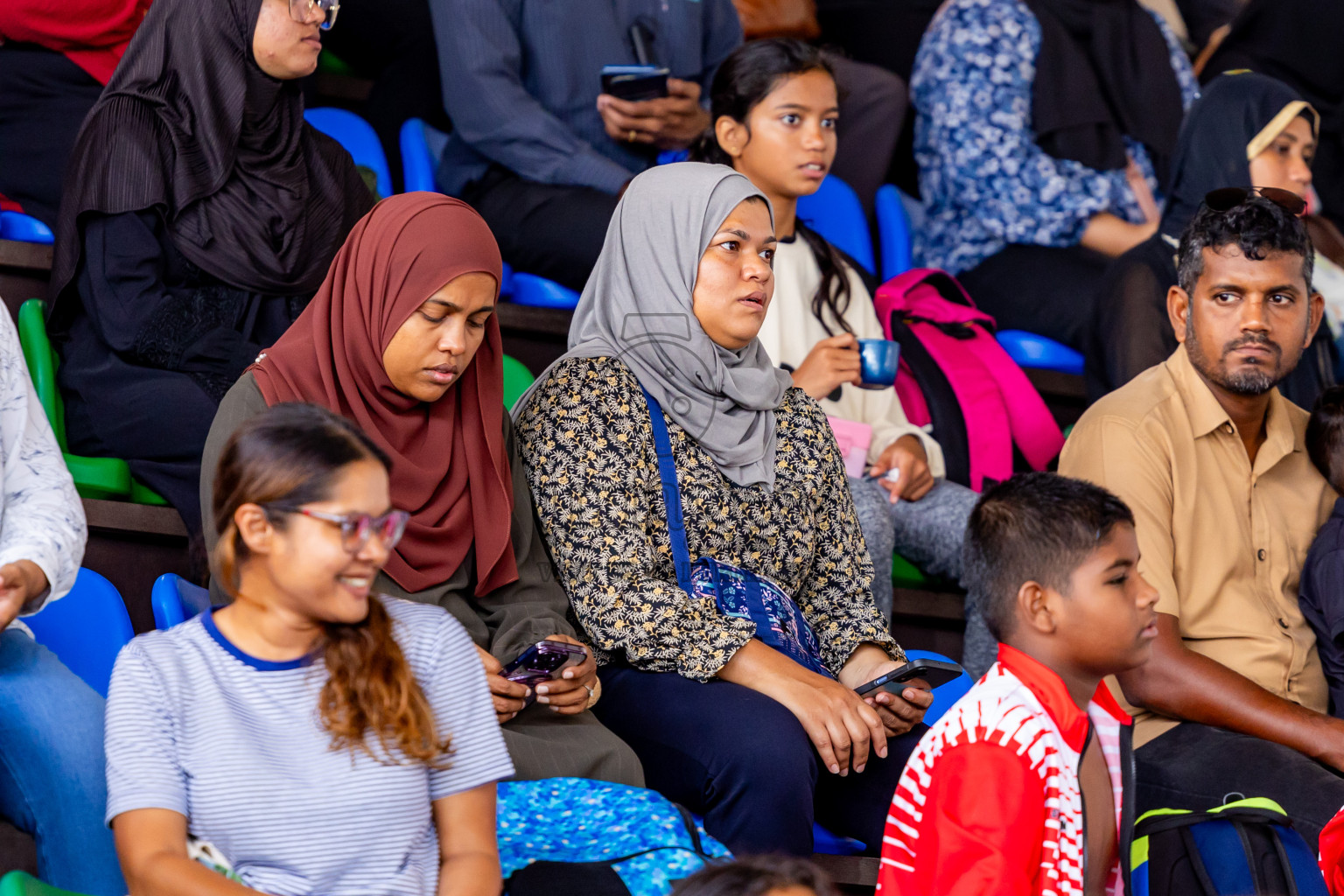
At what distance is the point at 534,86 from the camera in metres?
3.62

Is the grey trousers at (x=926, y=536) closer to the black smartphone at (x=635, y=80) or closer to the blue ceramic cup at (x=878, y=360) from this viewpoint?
the blue ceramic cup at (x=878, y=360)

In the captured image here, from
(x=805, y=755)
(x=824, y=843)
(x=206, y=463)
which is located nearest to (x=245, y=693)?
(x=206, y=463)

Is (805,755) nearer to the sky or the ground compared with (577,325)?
nearer to the ground

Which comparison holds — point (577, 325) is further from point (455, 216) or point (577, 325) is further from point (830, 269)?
point (830, 269)

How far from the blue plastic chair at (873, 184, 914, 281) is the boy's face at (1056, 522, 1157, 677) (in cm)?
210

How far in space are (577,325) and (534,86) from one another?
4.49ft

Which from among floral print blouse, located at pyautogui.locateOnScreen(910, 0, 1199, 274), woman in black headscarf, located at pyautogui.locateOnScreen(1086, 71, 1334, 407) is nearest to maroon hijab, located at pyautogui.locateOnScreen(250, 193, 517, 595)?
woman in black headscarf, located at pyautogui.locateOnScreen(1086, 71, 1334, 407)

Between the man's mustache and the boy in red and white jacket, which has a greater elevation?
the man's mustache

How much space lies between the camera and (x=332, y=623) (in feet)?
5.19

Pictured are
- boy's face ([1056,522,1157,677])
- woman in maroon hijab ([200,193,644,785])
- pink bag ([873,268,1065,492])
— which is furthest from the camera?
pink bag ([873,268,1065,492])

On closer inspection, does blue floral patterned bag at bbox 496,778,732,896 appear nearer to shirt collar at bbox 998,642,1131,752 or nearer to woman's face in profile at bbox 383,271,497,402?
shirt collar at bbox 998,642,1131,752

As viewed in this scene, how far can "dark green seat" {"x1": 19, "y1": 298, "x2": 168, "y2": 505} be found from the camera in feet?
8.32

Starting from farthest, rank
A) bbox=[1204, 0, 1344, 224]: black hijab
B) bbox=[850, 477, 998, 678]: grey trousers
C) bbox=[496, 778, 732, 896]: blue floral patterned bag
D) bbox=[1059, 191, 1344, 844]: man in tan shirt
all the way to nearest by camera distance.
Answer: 1. bbox=[1204, 0, 1344, 224]: black hijab
2. bbox=[850, 477, 998, 678]: grey trousers
3. bbox=[1059, 191, 1344, 844]: man in tan shirt
4. bbox=[496, 778, 732, 896]: blue floral patterned bag

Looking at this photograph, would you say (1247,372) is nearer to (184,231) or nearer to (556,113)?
(556,113)
